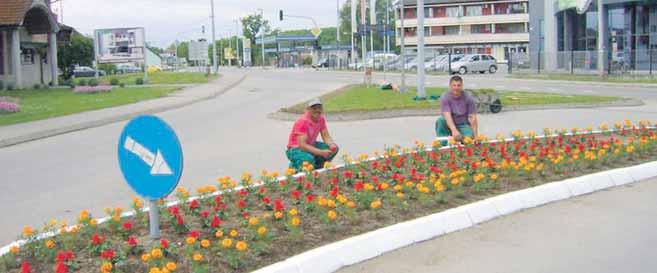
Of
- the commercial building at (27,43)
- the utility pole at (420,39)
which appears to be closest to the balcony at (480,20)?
the commercial building at (27,43)

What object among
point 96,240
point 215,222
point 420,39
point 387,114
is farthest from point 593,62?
point 96,240

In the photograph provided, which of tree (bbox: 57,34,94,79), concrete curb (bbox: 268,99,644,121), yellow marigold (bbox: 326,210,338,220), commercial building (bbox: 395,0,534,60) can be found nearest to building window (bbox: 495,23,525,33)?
commercial building (bbox: 395,0,534,60)

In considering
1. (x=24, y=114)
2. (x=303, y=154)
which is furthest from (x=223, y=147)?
(x=24, y=114)

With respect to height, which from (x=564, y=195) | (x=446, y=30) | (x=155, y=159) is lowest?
(x=564, y=195)

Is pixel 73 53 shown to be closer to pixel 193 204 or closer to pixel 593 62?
pixel 593 62

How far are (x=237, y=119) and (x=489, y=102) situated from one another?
674cm

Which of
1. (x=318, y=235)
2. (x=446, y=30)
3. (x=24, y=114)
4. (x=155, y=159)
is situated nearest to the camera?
(x=155, y=159)

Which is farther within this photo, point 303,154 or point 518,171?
point 303,154

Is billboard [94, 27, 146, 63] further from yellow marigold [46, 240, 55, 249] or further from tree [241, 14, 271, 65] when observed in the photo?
tree [241, 14, 271, 65]

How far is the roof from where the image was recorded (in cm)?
3828

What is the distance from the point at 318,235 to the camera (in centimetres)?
678

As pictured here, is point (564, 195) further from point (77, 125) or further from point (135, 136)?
point (77, 125)

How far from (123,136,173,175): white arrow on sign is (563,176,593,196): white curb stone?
4823mm

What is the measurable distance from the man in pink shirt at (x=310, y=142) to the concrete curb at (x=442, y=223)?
2717 mm
